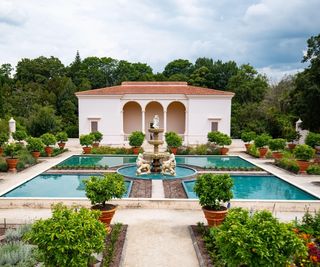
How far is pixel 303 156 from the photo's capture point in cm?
1575

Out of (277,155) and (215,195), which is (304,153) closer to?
(277,155)

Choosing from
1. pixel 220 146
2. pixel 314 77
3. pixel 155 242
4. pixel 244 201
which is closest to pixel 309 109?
pixel 314 77

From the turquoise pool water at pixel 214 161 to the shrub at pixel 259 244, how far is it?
14.0 meters

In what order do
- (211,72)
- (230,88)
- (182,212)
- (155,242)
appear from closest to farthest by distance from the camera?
1. (155,242)
2. (182,212)
3. (230,88)
4. (211,72)

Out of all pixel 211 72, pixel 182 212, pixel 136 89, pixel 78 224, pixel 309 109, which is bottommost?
pixel 182 212

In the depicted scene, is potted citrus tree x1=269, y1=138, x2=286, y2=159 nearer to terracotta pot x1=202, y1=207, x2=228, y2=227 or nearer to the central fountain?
the central fountain

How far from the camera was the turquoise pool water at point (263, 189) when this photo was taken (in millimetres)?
12117

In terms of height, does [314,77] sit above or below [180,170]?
above

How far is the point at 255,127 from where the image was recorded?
107 ft

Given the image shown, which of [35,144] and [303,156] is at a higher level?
[35,144]

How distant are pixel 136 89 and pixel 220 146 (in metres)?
10.7

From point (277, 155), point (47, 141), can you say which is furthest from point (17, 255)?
point (277, 155)

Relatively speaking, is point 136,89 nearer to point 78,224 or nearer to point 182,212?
point 182,212

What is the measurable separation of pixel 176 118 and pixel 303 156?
1874cm
